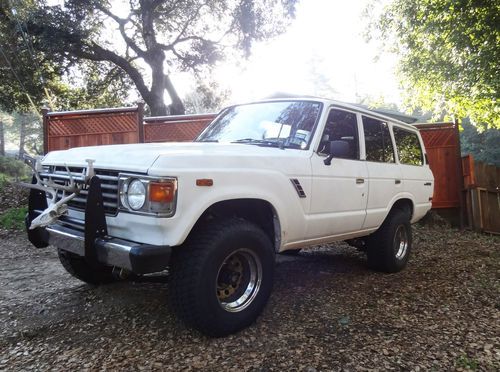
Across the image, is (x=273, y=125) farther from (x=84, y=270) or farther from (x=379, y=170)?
(x=84, y=270)

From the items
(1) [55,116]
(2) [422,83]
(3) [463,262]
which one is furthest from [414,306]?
(2) [422,83]

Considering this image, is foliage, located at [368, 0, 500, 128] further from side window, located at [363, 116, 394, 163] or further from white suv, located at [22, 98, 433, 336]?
white suv, located at [22, 98, 433, 336]

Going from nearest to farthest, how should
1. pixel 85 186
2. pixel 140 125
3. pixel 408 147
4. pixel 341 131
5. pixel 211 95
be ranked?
pixel 85 186 < pixel 341 131 < pixel 408 147 < pixel 140 125 < pixel 211 95

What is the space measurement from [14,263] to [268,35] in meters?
13.6

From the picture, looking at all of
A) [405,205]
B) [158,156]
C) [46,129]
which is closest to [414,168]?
[405,205]

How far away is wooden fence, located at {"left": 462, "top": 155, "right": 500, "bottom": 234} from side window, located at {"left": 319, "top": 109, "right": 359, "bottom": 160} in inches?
233

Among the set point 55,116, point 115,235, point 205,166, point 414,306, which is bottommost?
point 414,306

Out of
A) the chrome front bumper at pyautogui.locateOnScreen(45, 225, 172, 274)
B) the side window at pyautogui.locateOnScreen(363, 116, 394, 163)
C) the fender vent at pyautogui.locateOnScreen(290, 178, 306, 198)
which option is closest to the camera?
the chrome front bumper at pyautogui.locateOnScreen(45, 225, 172, 274)

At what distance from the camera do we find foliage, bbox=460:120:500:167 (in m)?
22.9

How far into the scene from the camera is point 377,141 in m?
4.74

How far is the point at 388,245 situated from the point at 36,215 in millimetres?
3752

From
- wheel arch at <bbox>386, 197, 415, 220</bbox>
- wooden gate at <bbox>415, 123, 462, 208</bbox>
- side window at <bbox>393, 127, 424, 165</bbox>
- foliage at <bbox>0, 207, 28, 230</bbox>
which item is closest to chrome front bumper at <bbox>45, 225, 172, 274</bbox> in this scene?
wheel arch at <bbox>386, 197, 415, 220</bbox>

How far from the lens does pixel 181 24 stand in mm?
16969

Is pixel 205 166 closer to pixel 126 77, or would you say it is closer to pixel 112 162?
pixel 112 162
